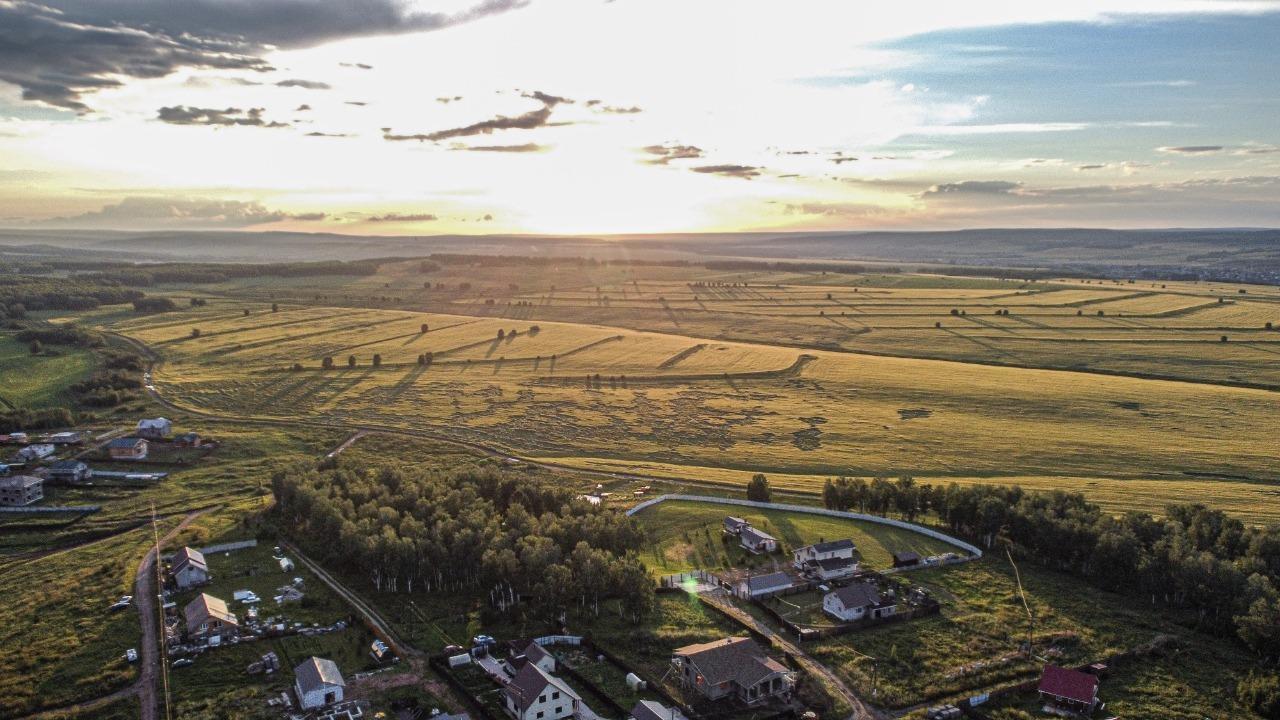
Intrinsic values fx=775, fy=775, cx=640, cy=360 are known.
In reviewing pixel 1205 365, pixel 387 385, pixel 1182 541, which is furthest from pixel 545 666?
pixel 1205 365

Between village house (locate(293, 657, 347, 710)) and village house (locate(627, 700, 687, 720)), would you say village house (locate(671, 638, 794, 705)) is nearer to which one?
village house (locate(627, 700, 687, 720))

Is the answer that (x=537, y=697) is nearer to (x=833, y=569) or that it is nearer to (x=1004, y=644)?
(x=833, y=569)

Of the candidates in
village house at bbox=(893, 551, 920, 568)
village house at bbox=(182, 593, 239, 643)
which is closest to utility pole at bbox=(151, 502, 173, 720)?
village house at bbox=(182, 593, 239, 643)

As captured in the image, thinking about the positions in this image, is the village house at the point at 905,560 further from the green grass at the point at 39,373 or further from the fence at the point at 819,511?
the green grass at the point at 39,373

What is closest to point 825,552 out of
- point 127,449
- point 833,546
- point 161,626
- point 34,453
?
point 833,546

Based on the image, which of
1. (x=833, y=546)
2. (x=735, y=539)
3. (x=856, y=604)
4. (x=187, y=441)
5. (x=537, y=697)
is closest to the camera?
(x=537, y=697)

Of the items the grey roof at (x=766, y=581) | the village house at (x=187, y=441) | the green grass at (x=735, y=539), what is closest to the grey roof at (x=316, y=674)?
the green grass at (x=735, y=539)
